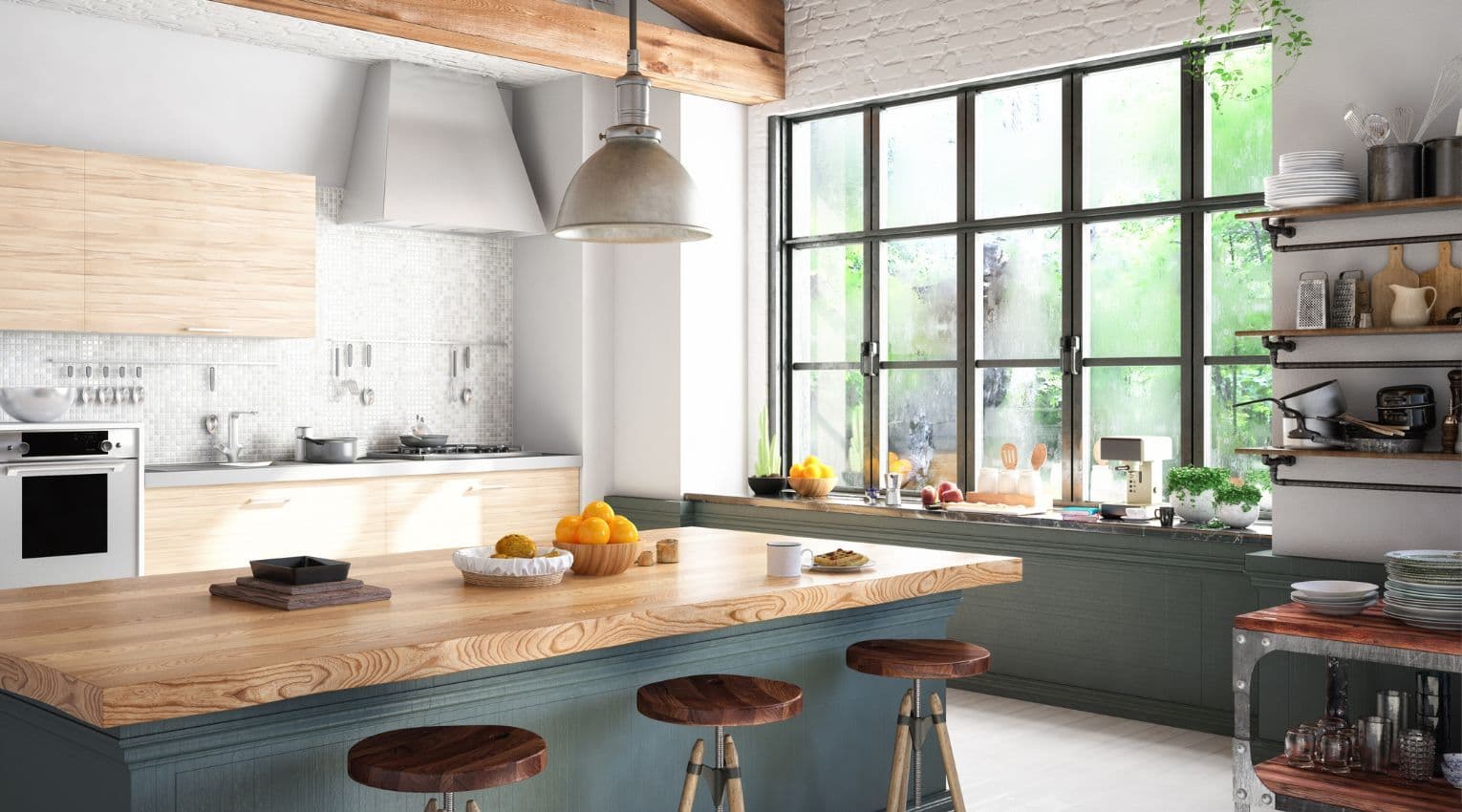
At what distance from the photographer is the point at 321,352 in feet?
22.7

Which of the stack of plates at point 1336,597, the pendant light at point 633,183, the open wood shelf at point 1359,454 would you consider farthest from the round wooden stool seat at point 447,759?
the open wood shelf at point 1359,454

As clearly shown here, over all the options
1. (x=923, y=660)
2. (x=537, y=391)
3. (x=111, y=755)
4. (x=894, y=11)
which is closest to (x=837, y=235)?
(x=894, y=11)

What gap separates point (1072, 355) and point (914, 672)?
2.95 meters

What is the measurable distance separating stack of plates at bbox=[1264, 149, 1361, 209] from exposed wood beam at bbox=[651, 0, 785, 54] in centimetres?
317

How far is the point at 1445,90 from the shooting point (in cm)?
423

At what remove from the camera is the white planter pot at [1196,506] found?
5188 millimetres

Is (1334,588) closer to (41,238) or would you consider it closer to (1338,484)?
(1338,484)

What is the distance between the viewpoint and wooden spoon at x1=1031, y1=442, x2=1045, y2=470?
6062mm

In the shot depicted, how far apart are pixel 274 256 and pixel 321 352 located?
31.2 inches

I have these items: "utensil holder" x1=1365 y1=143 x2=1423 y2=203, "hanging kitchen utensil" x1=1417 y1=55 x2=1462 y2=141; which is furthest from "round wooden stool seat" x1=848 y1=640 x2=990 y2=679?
"hanging kitchen utensil" x1=1417 y1=55 x2=1462 y2=141

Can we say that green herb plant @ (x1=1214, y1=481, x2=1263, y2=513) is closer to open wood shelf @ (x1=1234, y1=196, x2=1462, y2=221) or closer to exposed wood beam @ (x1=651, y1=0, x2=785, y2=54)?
open wood shelf @ (x1=1234, y1=196, x2=1462, y2=221)

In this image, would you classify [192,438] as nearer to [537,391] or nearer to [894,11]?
[537,391]

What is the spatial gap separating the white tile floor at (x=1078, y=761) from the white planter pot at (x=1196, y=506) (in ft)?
2.72

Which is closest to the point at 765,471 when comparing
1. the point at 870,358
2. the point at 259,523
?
the point at 870,358
